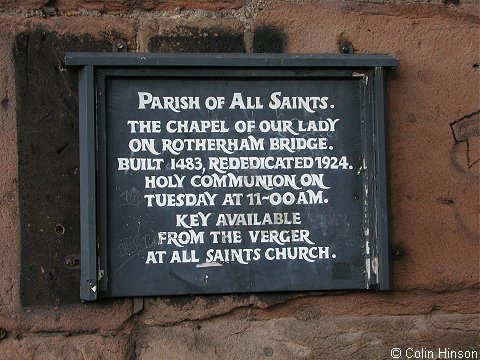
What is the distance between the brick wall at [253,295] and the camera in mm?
2309

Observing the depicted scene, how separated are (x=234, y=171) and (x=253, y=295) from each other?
0.45m

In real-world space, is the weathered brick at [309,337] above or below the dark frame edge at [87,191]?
below

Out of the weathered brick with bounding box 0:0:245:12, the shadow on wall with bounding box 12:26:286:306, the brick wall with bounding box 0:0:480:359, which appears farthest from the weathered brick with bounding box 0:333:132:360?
the weathered brick with bounding box 0:0:245:12

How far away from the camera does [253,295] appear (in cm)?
238

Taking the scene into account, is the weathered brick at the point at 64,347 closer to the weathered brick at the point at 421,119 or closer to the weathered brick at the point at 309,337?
the weathered brick at the point at 309,337

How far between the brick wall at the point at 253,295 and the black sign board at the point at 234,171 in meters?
0.10

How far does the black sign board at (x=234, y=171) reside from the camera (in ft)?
7.54

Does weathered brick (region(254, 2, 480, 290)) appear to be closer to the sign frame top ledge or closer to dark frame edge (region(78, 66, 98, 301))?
the sign frame top ledge

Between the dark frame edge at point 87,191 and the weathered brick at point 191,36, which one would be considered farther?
the weathered brick at point 191,36

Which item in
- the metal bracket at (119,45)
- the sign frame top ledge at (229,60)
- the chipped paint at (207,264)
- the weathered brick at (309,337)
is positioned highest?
the metal bracket at (119,45)

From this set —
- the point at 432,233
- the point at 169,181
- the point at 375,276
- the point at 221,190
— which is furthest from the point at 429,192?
the point at 169,181

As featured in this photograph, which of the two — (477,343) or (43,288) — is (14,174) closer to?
(43,288)

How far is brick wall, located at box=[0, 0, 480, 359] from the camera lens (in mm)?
2309

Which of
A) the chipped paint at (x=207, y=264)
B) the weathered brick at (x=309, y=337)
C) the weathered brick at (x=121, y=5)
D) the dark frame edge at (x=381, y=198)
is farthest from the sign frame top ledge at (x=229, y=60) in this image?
the weathered brick at (x=309, y=337)
